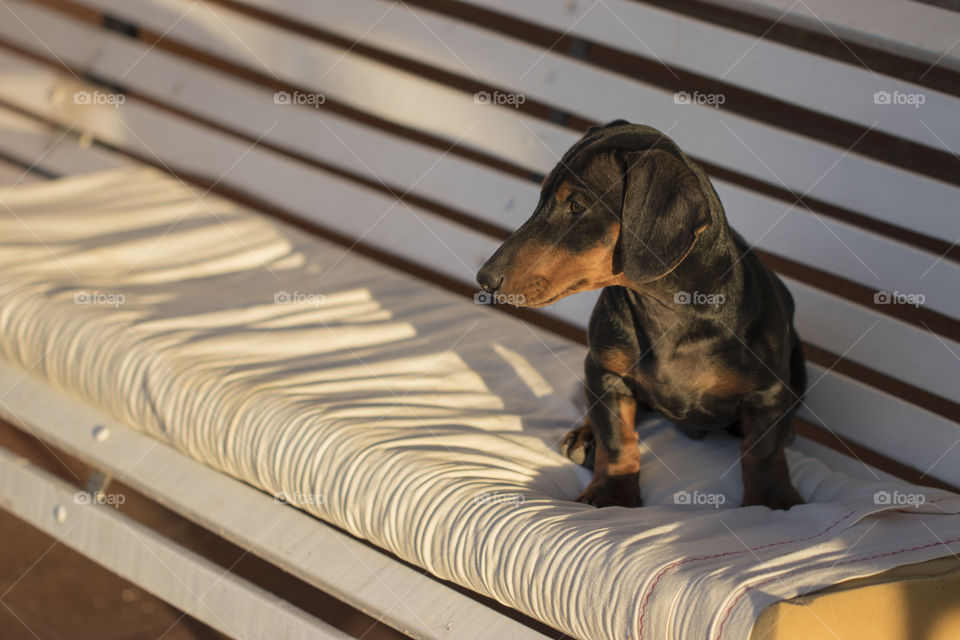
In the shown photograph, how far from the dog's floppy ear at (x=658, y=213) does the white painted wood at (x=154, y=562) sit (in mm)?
834

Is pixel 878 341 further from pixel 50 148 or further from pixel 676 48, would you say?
pixel 50 148

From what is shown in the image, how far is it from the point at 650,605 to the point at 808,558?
25 cm

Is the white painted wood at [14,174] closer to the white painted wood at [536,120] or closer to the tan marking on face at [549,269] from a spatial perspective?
the white painted wood at [536,120]

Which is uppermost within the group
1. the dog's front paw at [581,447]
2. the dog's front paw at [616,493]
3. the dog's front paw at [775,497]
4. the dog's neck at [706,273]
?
the dog's neck at [706,273]

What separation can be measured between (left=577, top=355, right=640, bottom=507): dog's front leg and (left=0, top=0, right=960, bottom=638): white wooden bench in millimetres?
321

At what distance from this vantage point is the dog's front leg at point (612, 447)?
165 cm

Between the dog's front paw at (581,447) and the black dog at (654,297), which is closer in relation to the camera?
the black dog at (654,297)

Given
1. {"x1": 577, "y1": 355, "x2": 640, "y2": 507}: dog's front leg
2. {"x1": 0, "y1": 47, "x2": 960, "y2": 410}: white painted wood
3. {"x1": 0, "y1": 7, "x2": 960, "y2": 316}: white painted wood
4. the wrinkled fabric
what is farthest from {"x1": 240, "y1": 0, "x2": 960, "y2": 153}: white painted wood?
{"x1": 577, "y1": 355, "x2": 640, "y2": 507}: dog's front leg

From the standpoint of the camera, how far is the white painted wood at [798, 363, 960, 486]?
1.92 metres

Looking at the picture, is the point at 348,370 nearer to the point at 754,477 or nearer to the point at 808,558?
the point at 754,477

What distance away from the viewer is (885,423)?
1990 mm

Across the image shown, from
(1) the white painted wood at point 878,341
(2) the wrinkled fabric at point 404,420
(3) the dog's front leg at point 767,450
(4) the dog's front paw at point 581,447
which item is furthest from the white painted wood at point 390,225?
(4) the dog's front paw at point 581,447

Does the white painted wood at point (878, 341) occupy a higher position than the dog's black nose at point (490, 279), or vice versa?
the white painted wood at point (878, 341)

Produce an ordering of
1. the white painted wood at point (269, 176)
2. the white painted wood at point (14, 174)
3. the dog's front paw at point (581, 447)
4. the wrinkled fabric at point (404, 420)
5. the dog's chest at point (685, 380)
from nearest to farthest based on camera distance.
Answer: the wrinkled fabric at point (404, 420) → the dog's chest at point (685, 380) → the dog's front paw at point (581, 447) → the white painted wood at point (269, 176) → the white painted wood at point (14, 174)
